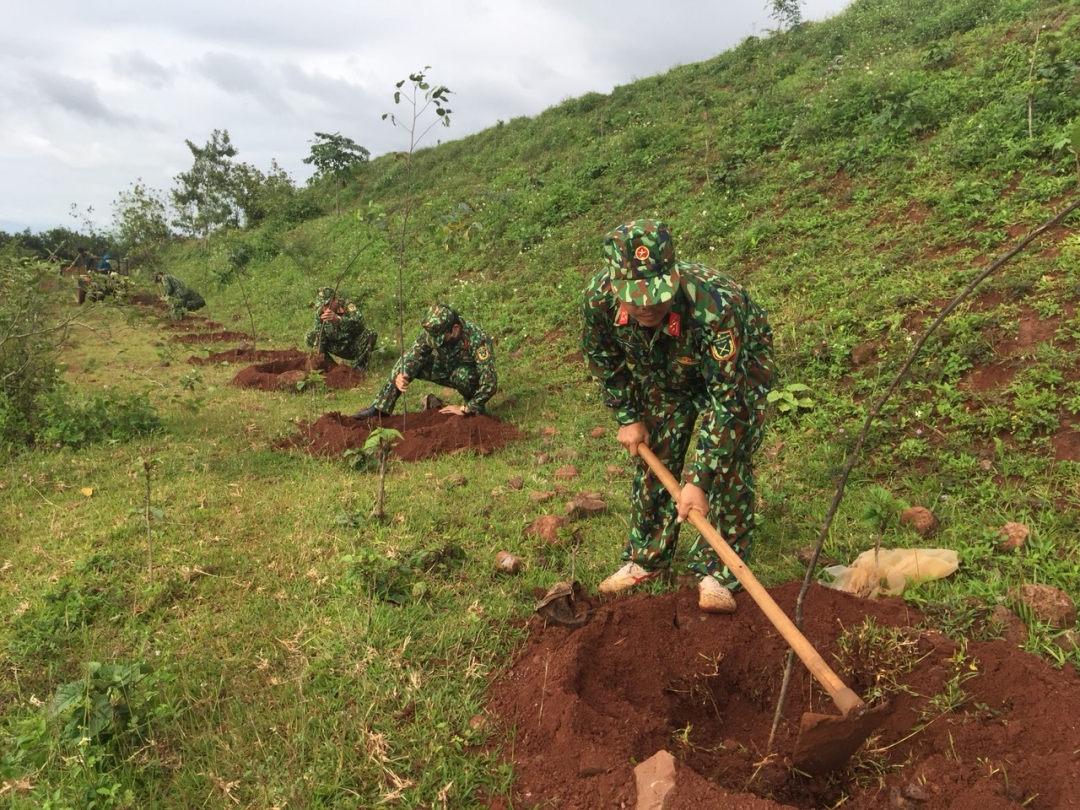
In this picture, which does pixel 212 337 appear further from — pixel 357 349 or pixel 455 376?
pixel 455 376

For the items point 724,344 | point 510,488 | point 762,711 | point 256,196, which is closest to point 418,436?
point 510,488

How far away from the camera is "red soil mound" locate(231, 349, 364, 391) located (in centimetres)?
755

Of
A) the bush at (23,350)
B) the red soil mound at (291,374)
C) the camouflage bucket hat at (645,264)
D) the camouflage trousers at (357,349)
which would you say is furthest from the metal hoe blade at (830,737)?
Result: the camouflage trousers at (357,349)

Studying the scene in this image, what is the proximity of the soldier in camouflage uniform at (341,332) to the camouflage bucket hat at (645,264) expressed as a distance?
6.21m

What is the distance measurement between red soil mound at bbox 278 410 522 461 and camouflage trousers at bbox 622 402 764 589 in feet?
7.42

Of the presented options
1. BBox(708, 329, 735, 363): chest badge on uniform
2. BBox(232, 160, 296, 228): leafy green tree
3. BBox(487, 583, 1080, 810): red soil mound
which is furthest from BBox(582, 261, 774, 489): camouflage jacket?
BBox(232, 160, 296, 228): leafy green tree

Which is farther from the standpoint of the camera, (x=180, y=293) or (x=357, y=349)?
(x=180, y=293)

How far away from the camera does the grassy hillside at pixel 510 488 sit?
6.94 feet

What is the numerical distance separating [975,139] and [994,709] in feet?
19.9

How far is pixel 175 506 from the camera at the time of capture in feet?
13.0

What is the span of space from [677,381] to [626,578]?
976 mm

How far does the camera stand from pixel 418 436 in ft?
17.4

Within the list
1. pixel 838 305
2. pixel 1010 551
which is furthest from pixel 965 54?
pixel 1010 551

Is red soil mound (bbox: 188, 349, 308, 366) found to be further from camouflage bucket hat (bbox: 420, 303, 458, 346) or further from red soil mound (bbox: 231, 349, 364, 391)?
camouflage bucket hat (bbox: 420, 303, 458, 346)
